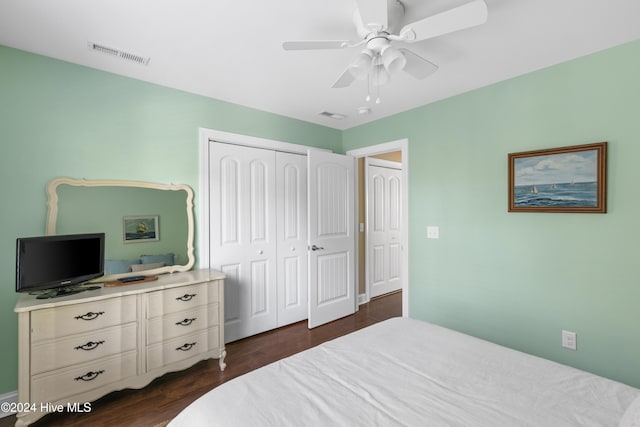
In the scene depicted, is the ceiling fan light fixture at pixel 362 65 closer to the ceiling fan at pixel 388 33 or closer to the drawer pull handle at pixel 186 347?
the ceiling fan at pixel 388 33

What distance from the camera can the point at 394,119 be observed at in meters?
3.34

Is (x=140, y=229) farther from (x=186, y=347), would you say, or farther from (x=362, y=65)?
(x=362, y=65)

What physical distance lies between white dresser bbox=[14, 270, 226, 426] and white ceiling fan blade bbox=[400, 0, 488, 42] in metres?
2.21

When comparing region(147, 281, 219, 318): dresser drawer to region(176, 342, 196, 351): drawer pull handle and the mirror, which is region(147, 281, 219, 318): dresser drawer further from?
the mirror

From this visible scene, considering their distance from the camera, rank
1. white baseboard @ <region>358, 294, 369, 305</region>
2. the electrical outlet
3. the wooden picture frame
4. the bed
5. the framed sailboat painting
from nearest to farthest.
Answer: the bed → the framed sailboat painting → the electrical outlet → the wooden picture frame → white baseboard @ <region>358, 294, 369, 305</region>

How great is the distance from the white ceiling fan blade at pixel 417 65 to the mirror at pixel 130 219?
209 centimetres

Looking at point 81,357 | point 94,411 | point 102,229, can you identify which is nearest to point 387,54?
point 102,229

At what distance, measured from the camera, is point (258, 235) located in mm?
3164

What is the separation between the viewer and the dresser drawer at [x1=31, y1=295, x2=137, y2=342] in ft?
5.64

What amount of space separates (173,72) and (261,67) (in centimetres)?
73

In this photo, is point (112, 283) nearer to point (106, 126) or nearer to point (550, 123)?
point (106, 126)

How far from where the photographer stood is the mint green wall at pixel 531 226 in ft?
6.38

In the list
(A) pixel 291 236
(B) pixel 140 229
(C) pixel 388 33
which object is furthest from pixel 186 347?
(C) pixel 388 33

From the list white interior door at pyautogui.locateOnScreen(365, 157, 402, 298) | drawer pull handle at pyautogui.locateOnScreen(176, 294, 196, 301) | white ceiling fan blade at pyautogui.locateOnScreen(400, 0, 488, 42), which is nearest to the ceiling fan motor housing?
white ceiling fan blade at pyautogui.locateOnScreen(400, 0, 488, 42)
